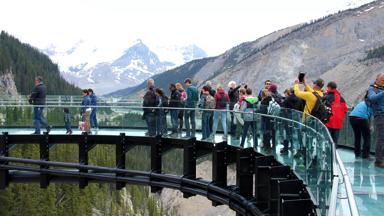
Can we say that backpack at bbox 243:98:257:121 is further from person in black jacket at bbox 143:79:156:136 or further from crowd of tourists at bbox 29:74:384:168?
person in black jacket at bbox 143:79:156:136

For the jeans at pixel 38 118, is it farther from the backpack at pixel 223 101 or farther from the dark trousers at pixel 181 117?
the backpack at pixel 223 101

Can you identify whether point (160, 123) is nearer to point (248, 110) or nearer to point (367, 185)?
point (248, 110)

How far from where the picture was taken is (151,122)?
89.8ft

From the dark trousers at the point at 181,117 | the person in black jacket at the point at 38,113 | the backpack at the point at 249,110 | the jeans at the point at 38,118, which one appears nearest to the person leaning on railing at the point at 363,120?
the backpack at the point at 249,110

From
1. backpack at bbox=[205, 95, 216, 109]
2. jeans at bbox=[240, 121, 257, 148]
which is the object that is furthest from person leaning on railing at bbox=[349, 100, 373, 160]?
backpack at bbox=[205, 95, 216, 109]

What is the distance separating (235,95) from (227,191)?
4.37 metres

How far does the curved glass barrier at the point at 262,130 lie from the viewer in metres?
11.2

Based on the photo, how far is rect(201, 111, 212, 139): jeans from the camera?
962 inches

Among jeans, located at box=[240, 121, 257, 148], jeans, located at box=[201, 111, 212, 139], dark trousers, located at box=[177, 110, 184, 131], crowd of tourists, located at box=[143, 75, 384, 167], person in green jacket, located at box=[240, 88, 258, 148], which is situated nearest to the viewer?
crowd of tourists, located at box=[143, 75, 384, 167]

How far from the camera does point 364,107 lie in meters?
17.6

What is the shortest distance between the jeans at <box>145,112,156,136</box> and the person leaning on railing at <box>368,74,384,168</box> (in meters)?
12.4

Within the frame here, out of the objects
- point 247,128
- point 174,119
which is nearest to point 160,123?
point 174,119

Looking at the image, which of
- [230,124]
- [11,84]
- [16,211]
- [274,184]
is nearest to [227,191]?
[230,124]

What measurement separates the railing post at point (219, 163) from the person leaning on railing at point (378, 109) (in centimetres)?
757
